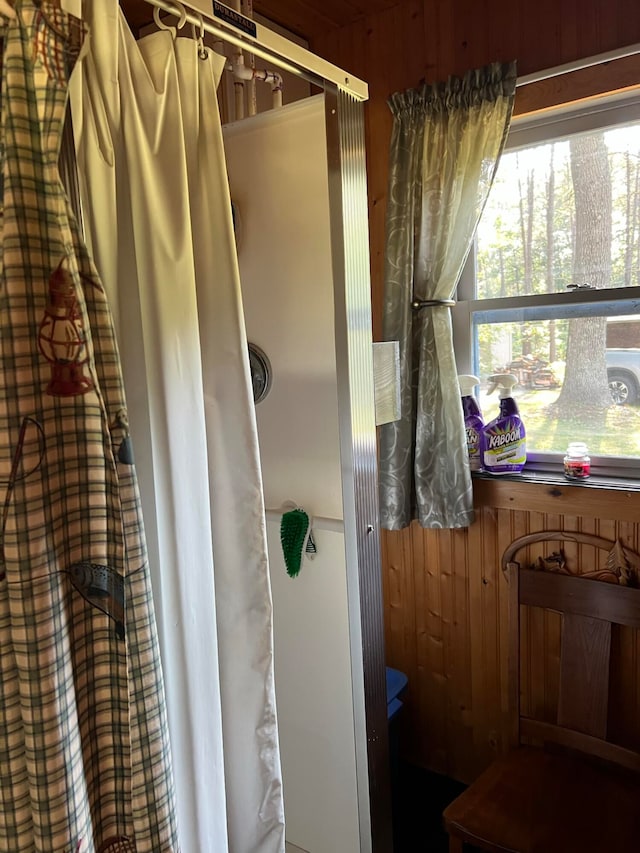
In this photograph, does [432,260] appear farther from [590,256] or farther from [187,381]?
[187,381]

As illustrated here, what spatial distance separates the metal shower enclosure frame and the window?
0.82 meters

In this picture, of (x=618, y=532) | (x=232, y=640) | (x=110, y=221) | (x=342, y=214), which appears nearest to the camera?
(x=110, y=221)

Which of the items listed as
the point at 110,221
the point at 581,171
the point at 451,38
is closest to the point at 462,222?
the point at 581,171

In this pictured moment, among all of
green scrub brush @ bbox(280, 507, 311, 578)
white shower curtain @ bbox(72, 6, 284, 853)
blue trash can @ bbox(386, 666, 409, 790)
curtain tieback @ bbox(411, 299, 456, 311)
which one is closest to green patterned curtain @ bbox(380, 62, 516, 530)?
curtain tieback @ bbox(411, 299, 456, 311)

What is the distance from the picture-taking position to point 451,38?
5.98 ft

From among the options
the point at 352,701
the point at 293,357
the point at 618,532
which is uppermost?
the point at 293,357

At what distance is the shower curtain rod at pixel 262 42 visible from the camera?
2.90ft

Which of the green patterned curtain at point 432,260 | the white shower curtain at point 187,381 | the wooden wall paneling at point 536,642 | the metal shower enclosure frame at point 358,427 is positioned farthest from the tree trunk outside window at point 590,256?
the white shower curtain at point 187,381

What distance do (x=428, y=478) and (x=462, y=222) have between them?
0.69 metres

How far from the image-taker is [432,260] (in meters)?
1.85

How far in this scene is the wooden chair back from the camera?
162 centimetres

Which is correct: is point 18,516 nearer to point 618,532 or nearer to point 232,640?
point 232,640

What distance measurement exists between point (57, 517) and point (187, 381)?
0.25m

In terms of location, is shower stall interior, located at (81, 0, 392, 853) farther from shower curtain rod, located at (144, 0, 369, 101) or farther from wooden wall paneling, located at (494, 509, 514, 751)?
wooden wall paneling, located at (494, 509, 514, 751)
